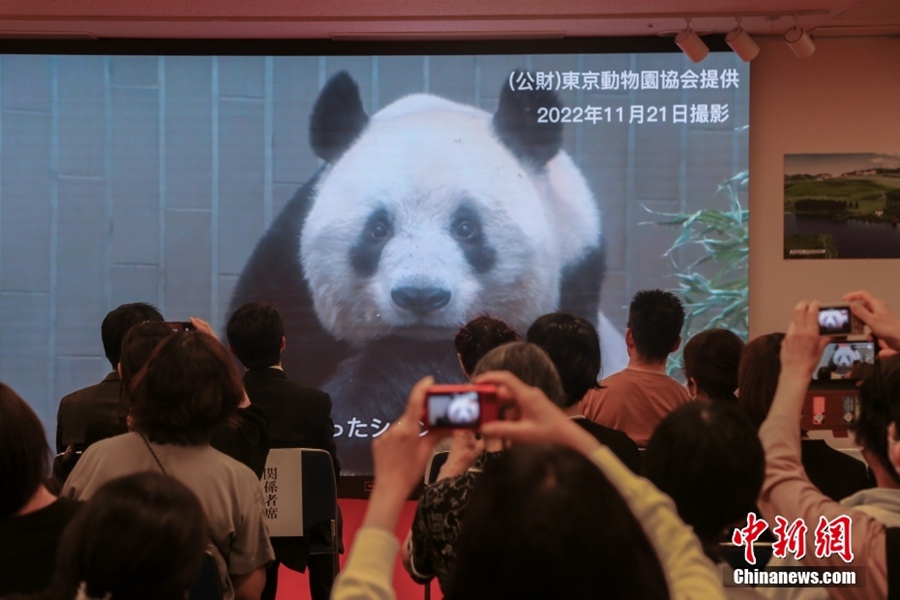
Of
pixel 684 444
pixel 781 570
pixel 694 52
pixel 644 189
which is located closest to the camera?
pixel 684 444

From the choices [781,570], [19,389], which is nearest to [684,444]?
[781,570]

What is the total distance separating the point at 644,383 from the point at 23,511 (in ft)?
6.75

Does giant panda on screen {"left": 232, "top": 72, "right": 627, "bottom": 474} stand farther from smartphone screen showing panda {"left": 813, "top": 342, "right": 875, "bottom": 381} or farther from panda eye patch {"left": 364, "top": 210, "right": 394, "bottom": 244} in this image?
smartphone screen showing panda {"left": 813, "top": 342, "right": 875, "bottom": 381}

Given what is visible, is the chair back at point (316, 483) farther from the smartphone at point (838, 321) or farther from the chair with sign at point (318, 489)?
the smartphone at point (838, 321)

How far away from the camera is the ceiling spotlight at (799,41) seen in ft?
17.4

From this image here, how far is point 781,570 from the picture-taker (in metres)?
1.65

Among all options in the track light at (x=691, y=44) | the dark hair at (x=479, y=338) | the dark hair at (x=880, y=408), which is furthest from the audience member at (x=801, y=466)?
the track light at (x=691, y=44)

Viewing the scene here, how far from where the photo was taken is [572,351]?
2.75 meters

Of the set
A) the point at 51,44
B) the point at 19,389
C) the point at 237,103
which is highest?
the point at 51,44

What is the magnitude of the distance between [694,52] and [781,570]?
13.7 ft

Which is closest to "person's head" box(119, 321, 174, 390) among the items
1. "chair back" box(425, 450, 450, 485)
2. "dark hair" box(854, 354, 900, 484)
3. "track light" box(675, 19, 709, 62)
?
"chair back" box(425, 450, 450, 485)

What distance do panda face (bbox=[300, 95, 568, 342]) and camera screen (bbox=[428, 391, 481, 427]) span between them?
14.6ft

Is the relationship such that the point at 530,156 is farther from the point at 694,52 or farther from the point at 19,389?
the point at 19,389
